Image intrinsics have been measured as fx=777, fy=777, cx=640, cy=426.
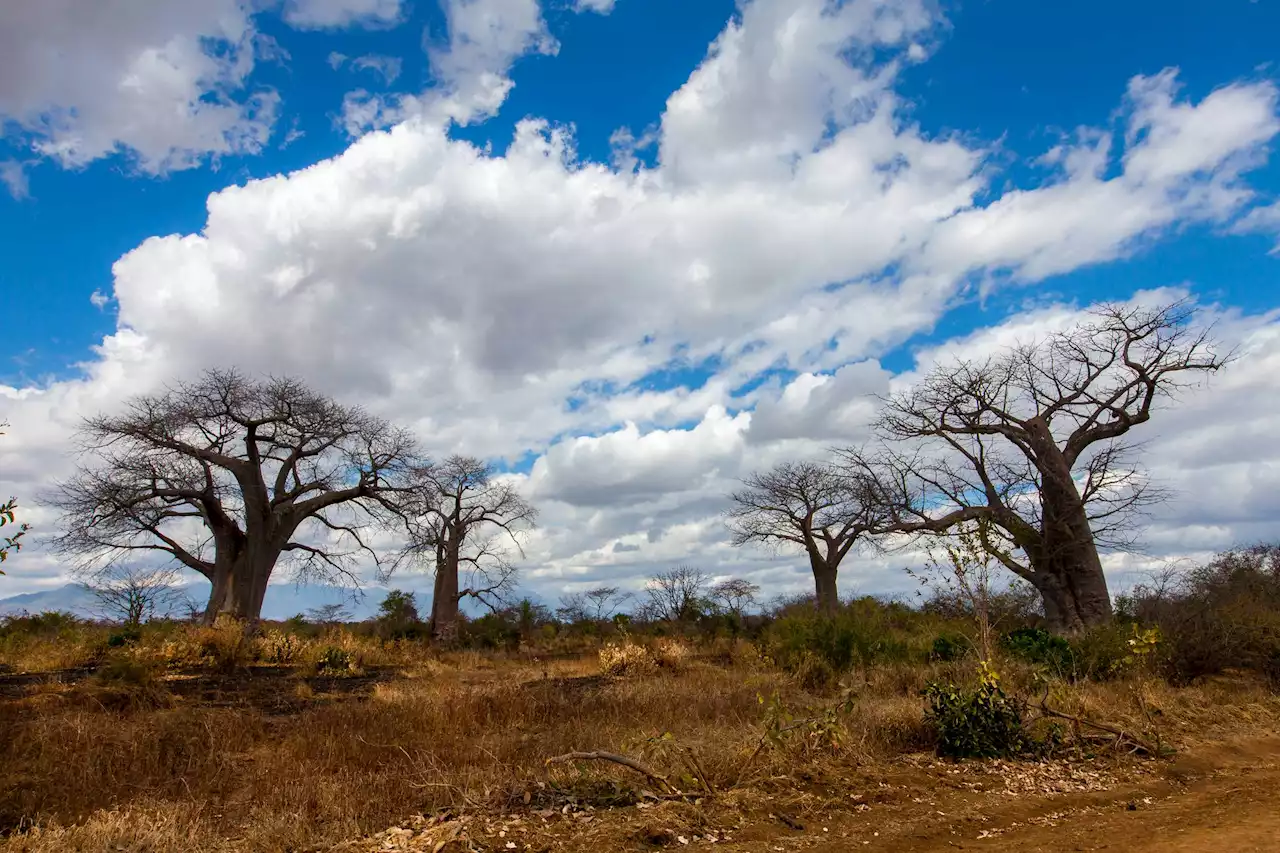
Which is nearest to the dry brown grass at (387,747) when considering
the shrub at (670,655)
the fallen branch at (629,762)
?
the fallen branch at (629,762)

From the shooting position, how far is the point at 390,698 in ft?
33.8

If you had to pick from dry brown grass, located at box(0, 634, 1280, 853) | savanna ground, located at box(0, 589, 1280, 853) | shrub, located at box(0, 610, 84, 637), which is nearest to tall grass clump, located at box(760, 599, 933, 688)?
savanna ground, located at box(0, 589, 1280, 853)

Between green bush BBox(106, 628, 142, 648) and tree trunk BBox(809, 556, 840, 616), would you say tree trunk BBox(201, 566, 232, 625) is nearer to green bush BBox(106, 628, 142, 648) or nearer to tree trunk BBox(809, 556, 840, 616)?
green bush BBox(106, 628, 142, 648)

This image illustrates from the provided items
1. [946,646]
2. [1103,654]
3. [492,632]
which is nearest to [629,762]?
[1103,654]

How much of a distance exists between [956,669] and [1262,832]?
4632mm

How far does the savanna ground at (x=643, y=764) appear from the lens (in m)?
4.67

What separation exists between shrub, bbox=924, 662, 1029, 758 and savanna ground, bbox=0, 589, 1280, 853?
0.14 m

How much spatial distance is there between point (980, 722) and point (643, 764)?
3.22 m

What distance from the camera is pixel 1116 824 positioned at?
5.04 meters

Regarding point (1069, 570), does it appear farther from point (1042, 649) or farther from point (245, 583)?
point (245, 583)

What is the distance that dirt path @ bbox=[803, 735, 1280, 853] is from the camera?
14.9 ft

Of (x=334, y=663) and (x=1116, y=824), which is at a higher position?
(x=334, y=663)

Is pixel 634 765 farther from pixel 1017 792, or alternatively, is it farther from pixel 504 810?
pixel 1017 792

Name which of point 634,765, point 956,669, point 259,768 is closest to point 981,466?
point 956,669
